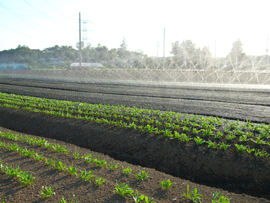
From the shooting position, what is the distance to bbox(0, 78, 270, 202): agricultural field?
3471 mm

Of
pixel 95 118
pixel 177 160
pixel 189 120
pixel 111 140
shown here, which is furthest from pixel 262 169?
pixel 95 118

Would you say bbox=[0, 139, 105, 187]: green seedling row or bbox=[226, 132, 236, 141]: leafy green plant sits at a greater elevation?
bbox=[226, 132, 236, 141]: leafy green plant

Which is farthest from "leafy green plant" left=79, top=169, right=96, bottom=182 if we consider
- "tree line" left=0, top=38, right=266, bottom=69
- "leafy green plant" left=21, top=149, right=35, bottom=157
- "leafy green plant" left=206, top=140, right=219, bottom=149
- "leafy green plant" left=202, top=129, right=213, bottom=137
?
"tree line" left=0, top=38, right=266, bottom=69

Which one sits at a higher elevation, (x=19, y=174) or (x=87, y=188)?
(x=19, y=174)

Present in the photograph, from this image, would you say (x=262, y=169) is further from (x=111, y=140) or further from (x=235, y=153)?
(x=111, y=140)

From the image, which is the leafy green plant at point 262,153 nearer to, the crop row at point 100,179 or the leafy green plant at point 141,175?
the crop row at point 100,179

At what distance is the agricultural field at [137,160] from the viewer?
3.47m

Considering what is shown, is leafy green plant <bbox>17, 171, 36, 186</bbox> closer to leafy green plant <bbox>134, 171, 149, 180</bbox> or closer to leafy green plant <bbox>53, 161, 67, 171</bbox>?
leafy green plant <bbox>53, 161, 67, 171</bbox>

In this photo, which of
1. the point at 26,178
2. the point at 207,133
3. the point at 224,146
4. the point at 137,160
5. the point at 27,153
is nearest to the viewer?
the point at 26,178

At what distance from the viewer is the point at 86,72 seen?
31.4 meters

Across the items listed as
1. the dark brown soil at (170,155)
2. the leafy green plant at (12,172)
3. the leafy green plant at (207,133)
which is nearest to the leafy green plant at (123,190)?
the dark brown soil at (170,155)

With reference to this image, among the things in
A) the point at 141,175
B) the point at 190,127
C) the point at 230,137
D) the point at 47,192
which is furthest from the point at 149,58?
the point at 47,192

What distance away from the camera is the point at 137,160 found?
528cm

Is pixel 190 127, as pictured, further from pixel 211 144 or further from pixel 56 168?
pixel 56 168
